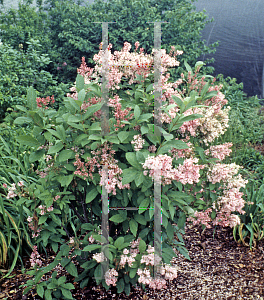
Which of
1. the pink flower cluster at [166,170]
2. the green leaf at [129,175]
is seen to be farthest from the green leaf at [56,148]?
the pink flower cluster at [166,170]

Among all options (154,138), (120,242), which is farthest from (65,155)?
(120,242)

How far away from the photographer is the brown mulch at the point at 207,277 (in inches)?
83.3

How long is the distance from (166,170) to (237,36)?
6583 mm

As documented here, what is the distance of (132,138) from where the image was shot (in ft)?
5.65

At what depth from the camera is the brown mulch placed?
2.12 m

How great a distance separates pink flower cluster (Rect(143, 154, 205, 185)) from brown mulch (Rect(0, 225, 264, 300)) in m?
0.97

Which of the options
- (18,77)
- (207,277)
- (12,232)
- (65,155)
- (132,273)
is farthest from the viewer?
(18,77)

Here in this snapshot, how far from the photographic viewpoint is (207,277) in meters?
2.34

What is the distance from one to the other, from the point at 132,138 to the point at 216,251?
1504 millimetres

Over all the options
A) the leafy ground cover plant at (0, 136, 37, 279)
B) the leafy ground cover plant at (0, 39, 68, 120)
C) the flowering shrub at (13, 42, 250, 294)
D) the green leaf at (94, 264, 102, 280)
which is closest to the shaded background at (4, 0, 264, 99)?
the leafy ground cover plant at (0, 39, 68, 120)

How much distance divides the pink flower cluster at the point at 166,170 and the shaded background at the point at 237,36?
6.13 meters

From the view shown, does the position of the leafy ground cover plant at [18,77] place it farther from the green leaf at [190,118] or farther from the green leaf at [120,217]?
the green leaf at [190,118]

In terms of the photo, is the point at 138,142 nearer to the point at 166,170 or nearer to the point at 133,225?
the point at 166,170

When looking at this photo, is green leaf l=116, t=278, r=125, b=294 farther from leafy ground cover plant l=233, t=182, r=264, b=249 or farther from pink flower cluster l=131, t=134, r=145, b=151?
leafy ground cover plant l=233, t=182, r=264, b=249
